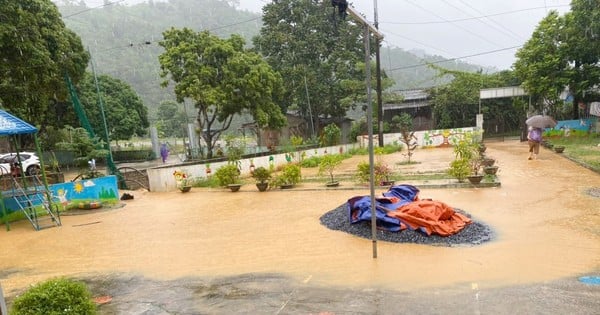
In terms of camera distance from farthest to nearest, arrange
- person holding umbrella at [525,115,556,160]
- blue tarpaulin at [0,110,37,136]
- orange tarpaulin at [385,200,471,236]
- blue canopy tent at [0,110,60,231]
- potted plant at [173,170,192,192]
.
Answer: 1. potted plant at [173,170,192,192]
2. person holding umbrella at [525,115,556,160]
3. blue canopy tent at [0,110,60,231]
4. blue tarpaulin at [0,110,37,136]
5. orange tarpaulin at [385,200,471,236]

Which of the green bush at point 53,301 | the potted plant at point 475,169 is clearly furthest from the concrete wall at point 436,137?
the green bush at point 53,301

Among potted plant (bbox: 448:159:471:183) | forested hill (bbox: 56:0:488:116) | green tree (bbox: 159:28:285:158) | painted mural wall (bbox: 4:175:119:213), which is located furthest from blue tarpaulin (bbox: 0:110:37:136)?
forested hill (bbox: 56:0:488:116)

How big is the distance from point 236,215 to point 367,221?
4.09m

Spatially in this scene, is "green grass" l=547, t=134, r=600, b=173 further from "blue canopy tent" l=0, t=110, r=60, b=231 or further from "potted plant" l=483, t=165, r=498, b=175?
"blue canopy tent" l=0, t=110, r=60, b=231

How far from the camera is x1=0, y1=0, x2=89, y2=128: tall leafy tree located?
39.0 ft

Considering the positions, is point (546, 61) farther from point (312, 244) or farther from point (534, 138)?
point (312, 244)

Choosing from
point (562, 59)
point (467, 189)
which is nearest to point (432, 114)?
point (562, 59)

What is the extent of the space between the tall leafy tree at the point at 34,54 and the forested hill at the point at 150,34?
2277 cm

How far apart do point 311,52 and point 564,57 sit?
51.1 ft

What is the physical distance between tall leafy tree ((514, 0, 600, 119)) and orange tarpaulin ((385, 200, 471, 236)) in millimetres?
18617

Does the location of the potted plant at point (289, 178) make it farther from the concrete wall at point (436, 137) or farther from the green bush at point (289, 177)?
the concrete wall at point (436, 137)

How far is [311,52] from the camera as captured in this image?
29.5m

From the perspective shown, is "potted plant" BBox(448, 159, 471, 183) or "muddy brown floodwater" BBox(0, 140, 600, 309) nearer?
"muddy brown floodwater" BBox(0, 140, 600, 309)

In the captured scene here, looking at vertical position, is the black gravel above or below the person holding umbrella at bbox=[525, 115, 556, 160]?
below
